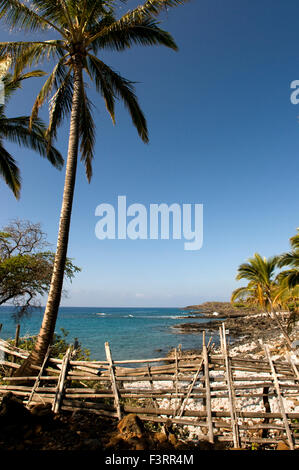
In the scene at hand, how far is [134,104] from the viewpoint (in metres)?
7.43

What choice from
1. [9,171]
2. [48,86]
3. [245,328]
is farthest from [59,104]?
[245,328]

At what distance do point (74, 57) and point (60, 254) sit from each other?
5695 millimetres

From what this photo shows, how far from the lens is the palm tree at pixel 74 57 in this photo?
225 inches

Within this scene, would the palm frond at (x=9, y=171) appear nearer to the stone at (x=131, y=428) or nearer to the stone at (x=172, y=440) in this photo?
the stone at (x=131, y=428)

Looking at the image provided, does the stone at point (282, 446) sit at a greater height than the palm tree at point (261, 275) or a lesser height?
lesser

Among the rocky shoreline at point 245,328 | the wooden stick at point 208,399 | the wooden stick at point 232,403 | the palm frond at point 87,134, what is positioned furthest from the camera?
the rocky shoreline at point 245,328

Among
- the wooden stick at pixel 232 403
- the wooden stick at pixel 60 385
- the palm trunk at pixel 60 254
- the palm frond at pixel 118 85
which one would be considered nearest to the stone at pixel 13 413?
the wooden stick at pixel 60 385

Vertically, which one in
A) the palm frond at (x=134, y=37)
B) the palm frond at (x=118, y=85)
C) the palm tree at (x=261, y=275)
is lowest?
→ the palm tree at (x=261, y=275)

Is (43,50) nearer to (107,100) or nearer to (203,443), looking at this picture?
(107,100)

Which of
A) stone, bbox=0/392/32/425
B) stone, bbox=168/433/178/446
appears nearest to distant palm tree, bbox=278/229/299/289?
stone, bbox=168/433/178/446

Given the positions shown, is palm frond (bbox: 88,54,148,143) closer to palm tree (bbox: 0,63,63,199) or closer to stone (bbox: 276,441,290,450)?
palm tree (bbox: 0,63,63,199)

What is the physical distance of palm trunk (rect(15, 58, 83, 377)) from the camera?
5367mm

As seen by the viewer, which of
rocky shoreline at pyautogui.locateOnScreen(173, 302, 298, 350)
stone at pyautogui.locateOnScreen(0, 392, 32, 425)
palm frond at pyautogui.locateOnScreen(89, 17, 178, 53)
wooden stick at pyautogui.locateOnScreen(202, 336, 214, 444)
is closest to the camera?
stone at pyautogui.locateOnScreen(0, 392, 32, 425)
